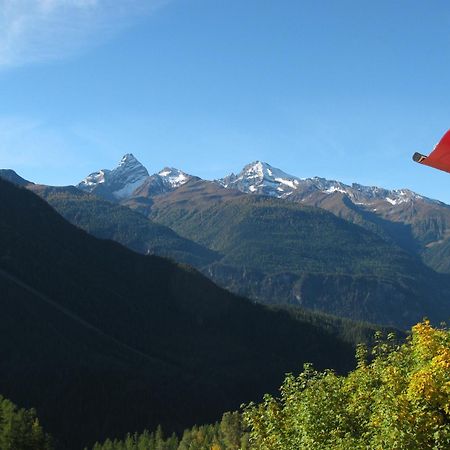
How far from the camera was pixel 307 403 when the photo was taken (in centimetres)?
3525

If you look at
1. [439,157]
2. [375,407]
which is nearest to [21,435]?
[375,407]

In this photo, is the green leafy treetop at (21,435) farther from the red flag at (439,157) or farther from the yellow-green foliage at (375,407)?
the red flag at (439,157)

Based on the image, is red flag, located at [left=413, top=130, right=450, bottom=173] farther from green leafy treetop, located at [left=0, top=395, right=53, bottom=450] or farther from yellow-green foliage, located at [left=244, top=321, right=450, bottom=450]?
green leafy treetop, located at [left=0, top=395, right=53, bottom=450]

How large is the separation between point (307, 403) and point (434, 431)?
897 cm

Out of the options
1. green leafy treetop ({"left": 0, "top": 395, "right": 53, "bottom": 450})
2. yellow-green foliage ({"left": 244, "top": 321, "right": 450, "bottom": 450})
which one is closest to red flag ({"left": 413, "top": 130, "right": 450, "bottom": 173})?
yellow-green foliage ({"left": 244, "top": 321, "right": 450, "bottom": 450})

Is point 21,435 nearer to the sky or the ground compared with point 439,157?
nearer to the ground

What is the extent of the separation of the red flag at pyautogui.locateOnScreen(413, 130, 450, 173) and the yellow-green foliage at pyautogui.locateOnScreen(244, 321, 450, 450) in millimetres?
15915

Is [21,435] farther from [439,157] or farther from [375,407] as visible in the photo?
[439,157]

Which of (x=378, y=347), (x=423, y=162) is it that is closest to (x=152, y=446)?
(x=378, y=347)

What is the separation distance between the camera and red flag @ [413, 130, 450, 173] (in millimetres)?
12414

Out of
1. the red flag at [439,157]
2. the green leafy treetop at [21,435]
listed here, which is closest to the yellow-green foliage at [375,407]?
the red flag at [439,157]

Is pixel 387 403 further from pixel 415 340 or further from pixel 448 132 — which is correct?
pixel 448 132

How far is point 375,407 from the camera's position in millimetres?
31891

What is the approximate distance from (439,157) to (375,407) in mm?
21442
